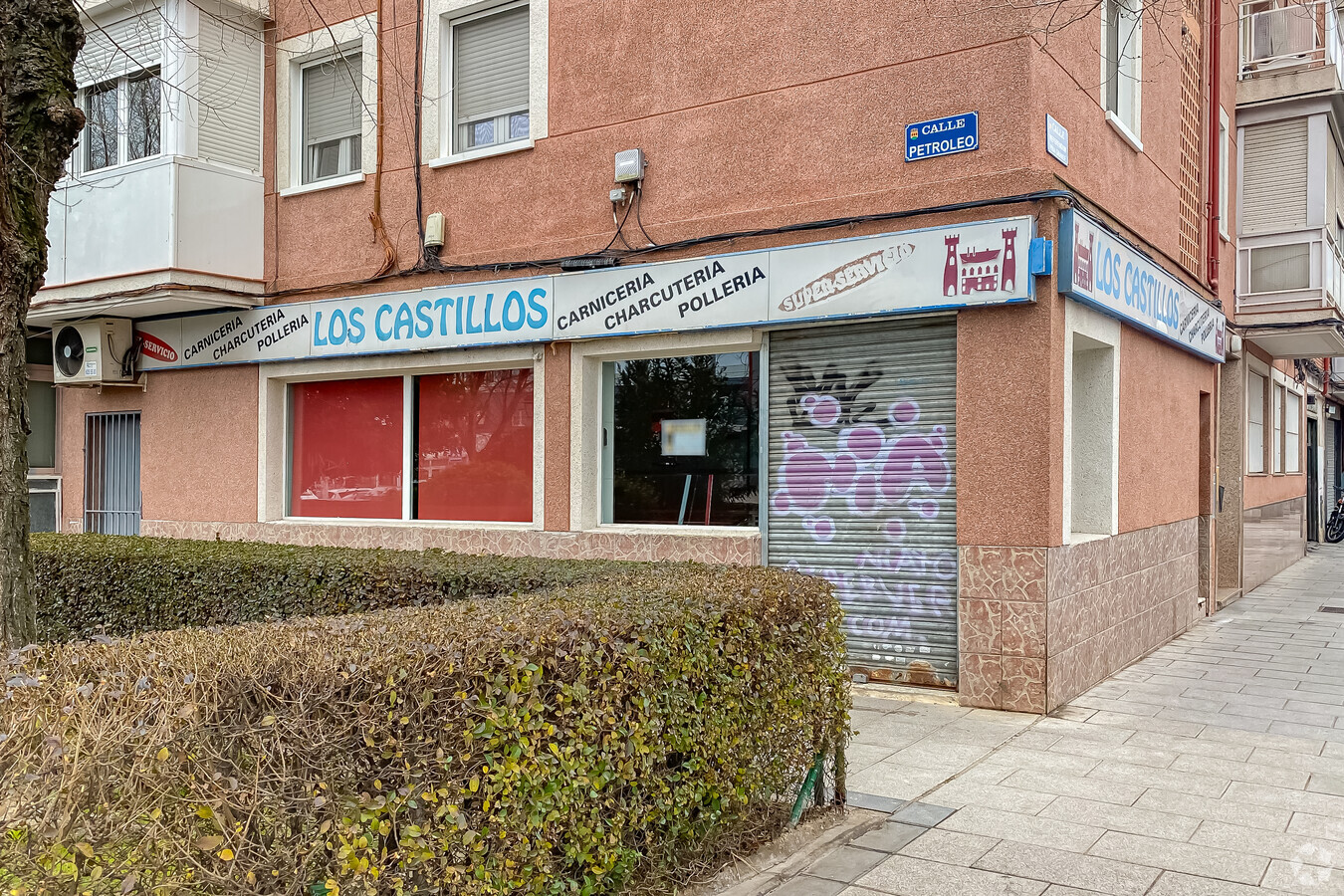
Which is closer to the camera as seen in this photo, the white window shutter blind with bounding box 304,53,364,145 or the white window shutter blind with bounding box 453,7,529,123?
the white window shutter blind with bounding box 453,7,529,123

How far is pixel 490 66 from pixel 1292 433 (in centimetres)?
1609

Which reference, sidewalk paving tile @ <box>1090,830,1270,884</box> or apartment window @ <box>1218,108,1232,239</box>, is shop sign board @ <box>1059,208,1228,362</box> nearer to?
apartment window @ <box>1218,108,1232,239</box>

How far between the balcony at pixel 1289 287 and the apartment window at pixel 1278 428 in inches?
130

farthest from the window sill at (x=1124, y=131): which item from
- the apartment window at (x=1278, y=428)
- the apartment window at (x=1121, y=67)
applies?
the apartment window at (x=1278, y=428)

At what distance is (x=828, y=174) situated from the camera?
311 inches

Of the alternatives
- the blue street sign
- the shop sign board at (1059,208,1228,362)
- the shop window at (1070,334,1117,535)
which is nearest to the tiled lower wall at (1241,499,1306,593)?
the shop sign board at (1059,208,1228,362)

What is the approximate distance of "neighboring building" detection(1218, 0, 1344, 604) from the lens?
13266 mm

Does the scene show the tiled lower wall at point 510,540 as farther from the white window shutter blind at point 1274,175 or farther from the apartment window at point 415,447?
the white window shutter blind at point 1274,175

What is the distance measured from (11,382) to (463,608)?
2.63 m

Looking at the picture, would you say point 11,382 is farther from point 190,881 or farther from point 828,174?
point 828,174

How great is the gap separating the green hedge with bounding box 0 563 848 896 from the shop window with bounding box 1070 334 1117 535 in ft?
16.1

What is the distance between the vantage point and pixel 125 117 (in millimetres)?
11086

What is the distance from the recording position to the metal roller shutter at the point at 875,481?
752cm

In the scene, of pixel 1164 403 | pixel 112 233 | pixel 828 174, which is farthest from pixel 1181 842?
pixel 112 233
